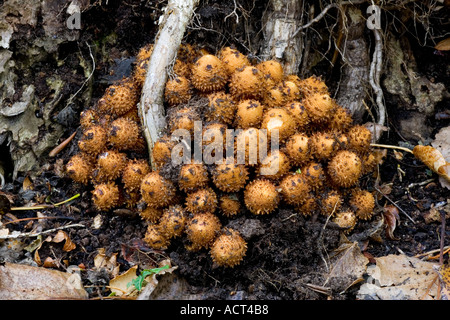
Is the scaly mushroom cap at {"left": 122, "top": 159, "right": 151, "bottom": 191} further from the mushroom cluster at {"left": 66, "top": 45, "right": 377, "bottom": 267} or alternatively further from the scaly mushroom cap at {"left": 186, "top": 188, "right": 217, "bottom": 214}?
the scaly mushroom cap at {"left": 186, "top": 188, "right": 217, "bottom": 214}

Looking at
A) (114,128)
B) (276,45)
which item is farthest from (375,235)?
(114,128)

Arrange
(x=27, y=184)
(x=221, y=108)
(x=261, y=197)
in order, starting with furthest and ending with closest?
(x=27, y=184)
(x=221, y=108)
(x=261, y=197)

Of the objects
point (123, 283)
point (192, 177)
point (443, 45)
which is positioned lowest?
point (123, 283)

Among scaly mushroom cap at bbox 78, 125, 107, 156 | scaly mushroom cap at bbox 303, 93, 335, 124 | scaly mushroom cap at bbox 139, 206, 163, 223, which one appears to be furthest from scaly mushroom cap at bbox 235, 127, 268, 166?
scaly mushroom cap at bbox 78, 125, 107, 156

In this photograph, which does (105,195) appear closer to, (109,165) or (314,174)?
(109,165)

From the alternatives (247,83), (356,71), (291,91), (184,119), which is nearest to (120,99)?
(184,119)

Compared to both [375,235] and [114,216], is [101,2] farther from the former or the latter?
[375,235]
